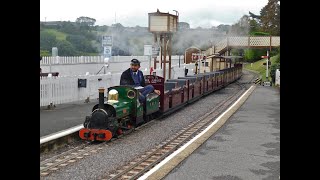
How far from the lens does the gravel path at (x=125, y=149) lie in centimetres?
711

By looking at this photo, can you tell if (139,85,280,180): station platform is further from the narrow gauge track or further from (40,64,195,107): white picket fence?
(40,64,195,107): white picket fence

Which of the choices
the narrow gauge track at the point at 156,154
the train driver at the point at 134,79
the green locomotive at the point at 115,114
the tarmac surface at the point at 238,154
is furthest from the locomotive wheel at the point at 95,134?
the tarmac surface at the point at 238,154

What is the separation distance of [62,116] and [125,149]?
4.51 metres

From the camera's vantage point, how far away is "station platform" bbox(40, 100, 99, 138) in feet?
35.0

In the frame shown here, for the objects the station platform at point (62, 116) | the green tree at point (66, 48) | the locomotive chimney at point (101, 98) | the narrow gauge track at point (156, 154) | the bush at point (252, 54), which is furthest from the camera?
the bush at point (252, 54)

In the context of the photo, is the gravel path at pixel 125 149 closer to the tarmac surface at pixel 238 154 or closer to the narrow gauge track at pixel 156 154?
the narrow gauge track at pixel 156 154

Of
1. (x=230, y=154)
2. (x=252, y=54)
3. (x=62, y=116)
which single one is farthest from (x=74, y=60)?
(x=252, y=54)

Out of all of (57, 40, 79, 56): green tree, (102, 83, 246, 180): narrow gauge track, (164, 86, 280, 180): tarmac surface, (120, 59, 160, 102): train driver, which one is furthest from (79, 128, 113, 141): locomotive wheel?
(57, 40, 79, 56): green tree

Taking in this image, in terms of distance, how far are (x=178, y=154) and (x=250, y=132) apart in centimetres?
355

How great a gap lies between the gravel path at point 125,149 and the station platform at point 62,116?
1919mm

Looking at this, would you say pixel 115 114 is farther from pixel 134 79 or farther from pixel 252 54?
pixel 252 54

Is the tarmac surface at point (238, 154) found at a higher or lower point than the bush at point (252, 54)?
lower
